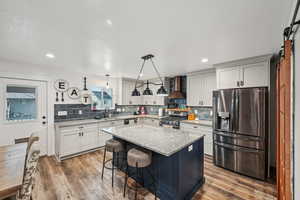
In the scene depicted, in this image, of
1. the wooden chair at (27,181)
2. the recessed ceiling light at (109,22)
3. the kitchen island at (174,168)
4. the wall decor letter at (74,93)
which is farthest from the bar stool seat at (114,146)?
the wall decor letter at (74,93)

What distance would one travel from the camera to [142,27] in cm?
153

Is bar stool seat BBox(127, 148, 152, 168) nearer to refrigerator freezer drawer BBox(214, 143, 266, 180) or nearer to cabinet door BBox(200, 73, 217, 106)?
refrigerator freezer drawer BBox(214, 143, 266, 180)

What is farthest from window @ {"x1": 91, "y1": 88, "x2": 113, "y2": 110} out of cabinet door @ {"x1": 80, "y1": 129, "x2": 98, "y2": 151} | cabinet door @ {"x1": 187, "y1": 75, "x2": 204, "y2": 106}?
→ cabinet door @ {"x1": 187, "y1": 75, "x2": 204, "y2": 106}

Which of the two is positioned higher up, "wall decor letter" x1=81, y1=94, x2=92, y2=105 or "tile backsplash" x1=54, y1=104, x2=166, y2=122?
"wall decor letter" x1=81, y1=94, x2=92, y2=105

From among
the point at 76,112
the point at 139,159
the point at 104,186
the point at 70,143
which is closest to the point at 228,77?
the point at 139,159

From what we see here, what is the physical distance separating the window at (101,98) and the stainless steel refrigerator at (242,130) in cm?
356

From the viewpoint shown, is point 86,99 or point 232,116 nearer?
point 232,116

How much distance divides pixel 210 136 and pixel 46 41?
3.83 metres

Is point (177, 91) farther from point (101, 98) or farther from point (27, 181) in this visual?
point (27, 181)

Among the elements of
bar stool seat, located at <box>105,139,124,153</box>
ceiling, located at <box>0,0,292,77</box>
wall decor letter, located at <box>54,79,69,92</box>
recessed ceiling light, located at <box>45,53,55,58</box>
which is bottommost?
bar stool seat, located at <box>105,139,124,153</box>

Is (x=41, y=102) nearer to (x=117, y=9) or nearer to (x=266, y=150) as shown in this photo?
(x=117, y=9)

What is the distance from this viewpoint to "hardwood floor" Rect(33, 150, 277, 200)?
201 centimetres

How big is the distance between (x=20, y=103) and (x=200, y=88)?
472 centimetres

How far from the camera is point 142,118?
5168mm
